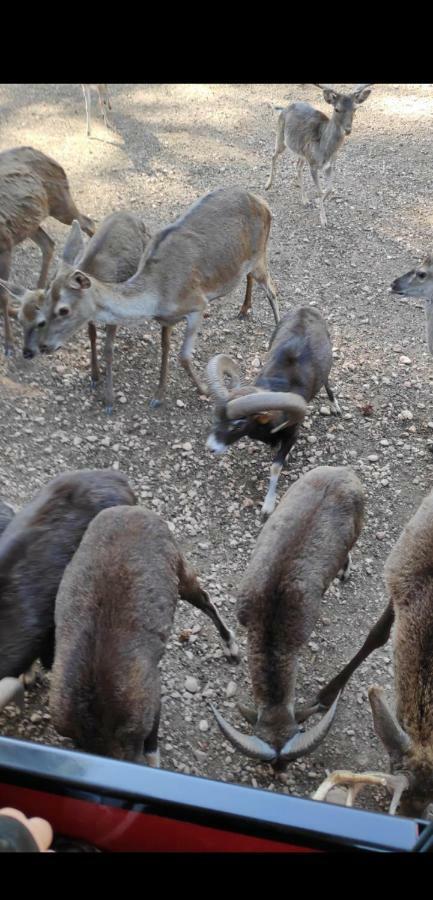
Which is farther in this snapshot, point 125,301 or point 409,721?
point 125,301

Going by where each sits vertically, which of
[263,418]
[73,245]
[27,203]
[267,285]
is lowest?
[263,418]

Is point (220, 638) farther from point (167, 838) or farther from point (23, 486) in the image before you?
point (167, 838)

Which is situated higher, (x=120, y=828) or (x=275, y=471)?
(x=120, y=828)

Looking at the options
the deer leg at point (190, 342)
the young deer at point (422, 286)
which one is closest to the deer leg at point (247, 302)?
the deer leg at point (190, 342)

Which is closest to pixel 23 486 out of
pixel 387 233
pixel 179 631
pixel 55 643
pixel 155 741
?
pixel 179 631

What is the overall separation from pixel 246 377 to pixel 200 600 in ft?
9.51

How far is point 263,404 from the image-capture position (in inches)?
218

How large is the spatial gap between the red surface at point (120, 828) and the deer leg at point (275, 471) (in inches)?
170

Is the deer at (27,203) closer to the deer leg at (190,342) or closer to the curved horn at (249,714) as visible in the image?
the deer leg at (190,342)

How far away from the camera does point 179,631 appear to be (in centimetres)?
512


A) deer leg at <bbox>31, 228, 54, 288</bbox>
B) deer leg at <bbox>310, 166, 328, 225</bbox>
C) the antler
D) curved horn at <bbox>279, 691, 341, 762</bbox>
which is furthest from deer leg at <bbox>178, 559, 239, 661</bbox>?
deer leg at <bbox>310, 166, 328, 225</bbox>

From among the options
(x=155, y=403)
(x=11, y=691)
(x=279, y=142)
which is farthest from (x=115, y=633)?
(x=279, y=142)

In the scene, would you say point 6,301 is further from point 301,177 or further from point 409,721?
point 409,721

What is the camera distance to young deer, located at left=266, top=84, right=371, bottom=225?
954cm
